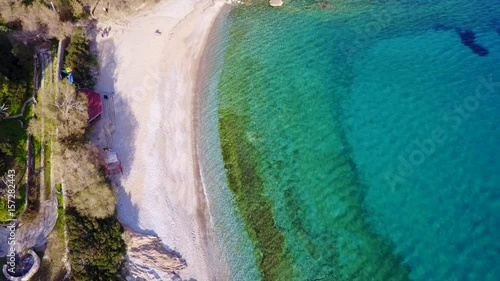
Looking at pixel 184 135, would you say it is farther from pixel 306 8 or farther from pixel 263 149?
pixel 306 8

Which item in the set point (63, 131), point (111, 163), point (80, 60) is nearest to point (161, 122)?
point (111, 163)

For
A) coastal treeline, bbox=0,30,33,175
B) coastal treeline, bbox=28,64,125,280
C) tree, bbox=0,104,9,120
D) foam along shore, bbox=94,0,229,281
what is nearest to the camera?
coastal treeline, bbox=28,64,125,280

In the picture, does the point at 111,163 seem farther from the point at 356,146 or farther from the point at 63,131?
the point at 356,146

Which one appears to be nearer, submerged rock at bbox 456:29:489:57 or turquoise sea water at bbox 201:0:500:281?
turquoise sea water at bbox 201:0:500:281

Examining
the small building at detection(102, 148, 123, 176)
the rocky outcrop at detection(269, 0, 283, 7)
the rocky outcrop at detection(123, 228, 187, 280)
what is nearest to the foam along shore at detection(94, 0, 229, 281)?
the rocky outcrop at detection(123, 228, 187, 280)

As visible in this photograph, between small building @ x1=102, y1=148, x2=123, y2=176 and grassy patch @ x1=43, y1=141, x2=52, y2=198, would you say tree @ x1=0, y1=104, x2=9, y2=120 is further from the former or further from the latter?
small building @ x1=102, y1=148, x2=123, y2=176

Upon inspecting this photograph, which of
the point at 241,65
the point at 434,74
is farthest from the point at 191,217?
the point at 434,74
